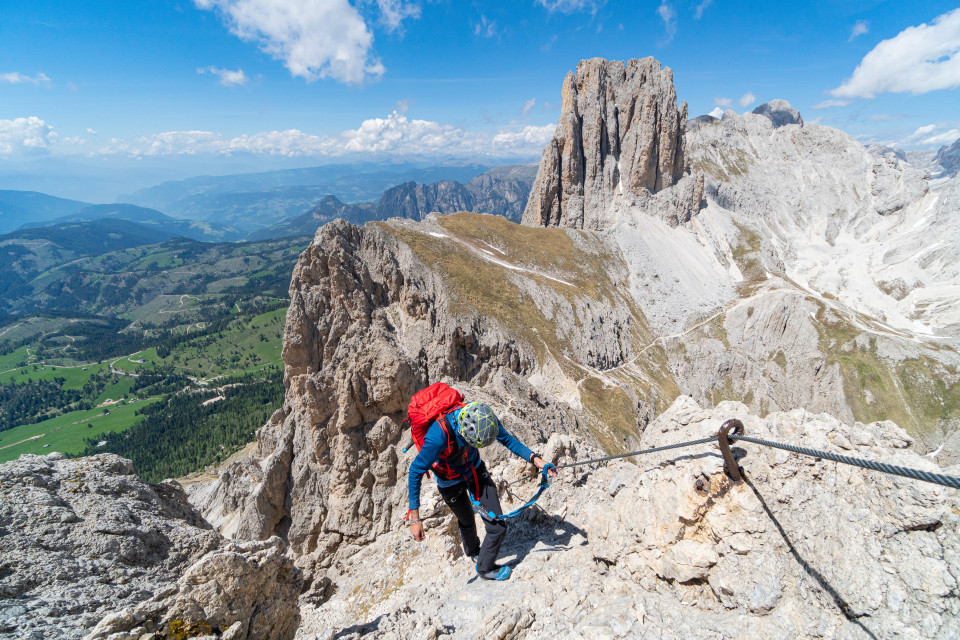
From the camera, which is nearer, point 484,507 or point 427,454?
point 427,454

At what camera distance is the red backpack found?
8.55 metres

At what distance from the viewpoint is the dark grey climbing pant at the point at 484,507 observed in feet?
30.8

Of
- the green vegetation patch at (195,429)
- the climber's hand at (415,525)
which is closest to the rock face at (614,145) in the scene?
the climber's hand at (415,525)

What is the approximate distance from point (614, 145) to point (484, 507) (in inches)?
4613

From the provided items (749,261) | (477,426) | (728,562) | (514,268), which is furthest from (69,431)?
(749,261)

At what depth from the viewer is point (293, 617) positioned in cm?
866

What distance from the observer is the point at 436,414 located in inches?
336

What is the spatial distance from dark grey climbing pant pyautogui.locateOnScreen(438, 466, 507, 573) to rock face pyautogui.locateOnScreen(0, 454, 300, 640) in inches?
152

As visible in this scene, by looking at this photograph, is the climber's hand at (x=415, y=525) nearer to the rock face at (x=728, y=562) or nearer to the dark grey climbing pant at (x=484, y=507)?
the dark grey climbing pant at (x=484, y=507)

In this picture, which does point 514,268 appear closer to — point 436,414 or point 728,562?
point 436,414

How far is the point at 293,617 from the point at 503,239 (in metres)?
76.4

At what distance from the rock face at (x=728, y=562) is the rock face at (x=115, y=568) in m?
1.85

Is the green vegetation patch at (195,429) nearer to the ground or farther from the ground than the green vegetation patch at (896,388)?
nearer to the ground

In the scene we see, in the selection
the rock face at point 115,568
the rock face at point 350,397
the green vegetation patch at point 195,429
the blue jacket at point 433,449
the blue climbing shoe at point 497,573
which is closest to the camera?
the rock face at point 115,568
